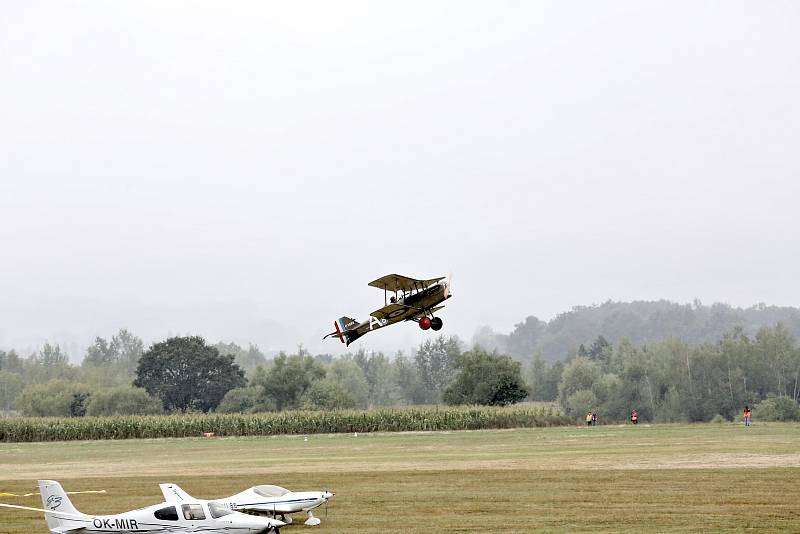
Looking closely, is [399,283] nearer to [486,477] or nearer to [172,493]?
[486,477]

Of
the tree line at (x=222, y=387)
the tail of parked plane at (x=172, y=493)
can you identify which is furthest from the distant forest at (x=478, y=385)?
the tail of parked plane at (x=172, y=493)

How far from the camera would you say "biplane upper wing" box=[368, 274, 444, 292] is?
4006 centimetres

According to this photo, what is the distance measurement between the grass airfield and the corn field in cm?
943

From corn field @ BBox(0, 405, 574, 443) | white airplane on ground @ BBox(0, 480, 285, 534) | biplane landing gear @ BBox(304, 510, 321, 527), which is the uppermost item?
corn field @ BBox(0, 405, 574, 443)

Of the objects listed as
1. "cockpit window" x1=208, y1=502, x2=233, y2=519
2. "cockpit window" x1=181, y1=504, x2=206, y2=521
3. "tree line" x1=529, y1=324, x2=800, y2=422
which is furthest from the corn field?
"tree line" x1=529, y1=324, x2=800, y2=422

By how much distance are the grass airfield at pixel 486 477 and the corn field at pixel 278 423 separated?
943 cm

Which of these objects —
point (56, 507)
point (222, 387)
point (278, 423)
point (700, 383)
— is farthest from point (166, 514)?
point (700, 383)

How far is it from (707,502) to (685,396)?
377 feet

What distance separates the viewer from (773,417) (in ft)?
334

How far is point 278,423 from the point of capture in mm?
81812

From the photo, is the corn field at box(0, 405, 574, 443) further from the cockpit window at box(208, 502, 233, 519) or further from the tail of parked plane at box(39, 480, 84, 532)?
the tail of parked plane at box(39, 480, 84, 532)

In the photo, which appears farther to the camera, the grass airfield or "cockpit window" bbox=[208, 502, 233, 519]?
the grass airfield

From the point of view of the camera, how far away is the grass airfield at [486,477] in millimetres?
30500

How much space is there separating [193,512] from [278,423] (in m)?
56.3
